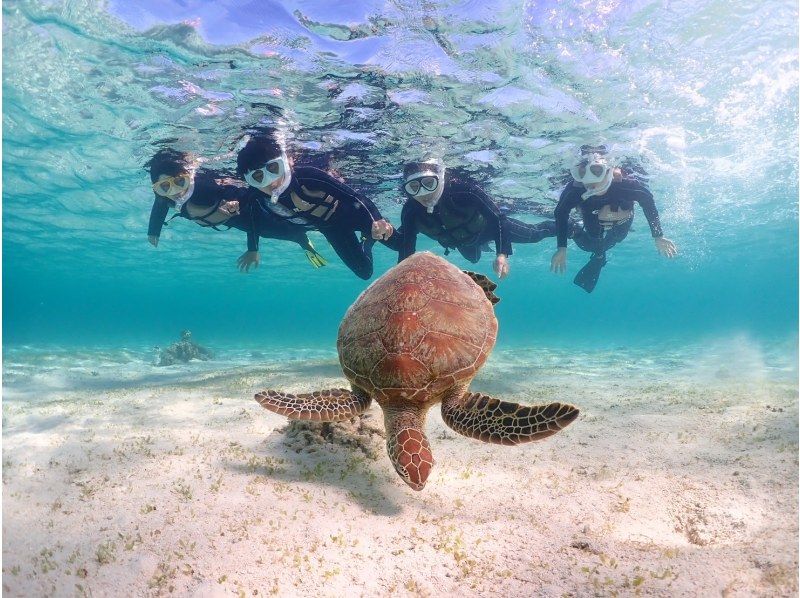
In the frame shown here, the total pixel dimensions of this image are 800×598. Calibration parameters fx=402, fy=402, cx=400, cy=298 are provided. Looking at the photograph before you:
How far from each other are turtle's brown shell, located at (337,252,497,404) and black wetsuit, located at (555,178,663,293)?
8577mm

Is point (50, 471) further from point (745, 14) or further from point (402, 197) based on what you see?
point (402, 197)

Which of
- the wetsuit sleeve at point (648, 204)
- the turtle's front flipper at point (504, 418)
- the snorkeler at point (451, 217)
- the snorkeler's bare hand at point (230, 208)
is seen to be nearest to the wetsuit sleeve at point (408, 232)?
the snorkeler at point (451, 217)

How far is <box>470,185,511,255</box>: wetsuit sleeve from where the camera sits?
1084 cm

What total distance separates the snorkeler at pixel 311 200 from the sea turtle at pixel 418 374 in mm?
5761

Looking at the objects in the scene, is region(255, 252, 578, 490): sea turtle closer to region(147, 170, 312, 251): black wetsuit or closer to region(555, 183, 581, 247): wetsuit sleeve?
region(147, 170, 312, 251): black wetsuit

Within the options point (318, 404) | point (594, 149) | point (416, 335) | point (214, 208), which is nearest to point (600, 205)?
point (594, 149)

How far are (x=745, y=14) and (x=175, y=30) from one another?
1237cm

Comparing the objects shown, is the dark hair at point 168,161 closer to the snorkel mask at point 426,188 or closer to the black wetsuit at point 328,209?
the black wetsuit at point 328,209

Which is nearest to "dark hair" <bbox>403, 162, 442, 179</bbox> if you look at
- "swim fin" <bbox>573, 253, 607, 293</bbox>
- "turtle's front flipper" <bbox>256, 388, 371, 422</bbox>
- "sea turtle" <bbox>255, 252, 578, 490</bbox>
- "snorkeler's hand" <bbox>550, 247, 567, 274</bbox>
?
"snorkeler's hand" <bbox>550, 247, 567, 274</bbox>

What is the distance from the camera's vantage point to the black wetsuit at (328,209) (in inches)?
432

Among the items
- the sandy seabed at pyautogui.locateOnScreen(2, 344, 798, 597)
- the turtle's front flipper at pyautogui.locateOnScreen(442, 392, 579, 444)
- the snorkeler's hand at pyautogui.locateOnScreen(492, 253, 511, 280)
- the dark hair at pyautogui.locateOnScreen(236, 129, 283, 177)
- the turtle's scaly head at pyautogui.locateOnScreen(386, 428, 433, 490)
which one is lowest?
the sandy seabed at pyautogui.locateOnScreen(2, 344, 798, 597)

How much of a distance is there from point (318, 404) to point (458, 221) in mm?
9751

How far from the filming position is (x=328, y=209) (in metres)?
11.5

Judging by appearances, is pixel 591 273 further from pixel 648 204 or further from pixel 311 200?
pixel 311 200
